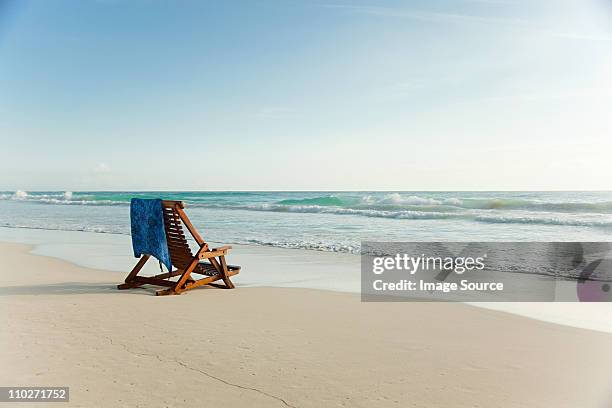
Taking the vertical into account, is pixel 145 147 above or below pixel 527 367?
above

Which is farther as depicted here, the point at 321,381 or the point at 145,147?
the point at 145,147

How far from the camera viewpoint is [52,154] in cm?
2752

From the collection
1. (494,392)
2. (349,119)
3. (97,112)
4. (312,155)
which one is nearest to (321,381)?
(494,392)

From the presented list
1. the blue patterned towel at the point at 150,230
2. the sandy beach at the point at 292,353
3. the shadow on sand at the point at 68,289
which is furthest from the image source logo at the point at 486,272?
the shadow on sand at the point at 68,289

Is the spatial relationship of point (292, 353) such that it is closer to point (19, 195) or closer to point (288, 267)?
point (288, 267)

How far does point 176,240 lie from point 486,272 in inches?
206

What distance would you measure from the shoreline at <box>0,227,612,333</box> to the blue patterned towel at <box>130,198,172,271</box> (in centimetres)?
130

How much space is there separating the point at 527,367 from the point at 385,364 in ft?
3.50

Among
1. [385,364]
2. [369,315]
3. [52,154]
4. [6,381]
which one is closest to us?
[6,381]

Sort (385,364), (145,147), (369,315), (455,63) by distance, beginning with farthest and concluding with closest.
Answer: (145,147), (455,63), (369,315), (385,364)

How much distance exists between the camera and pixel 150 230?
219 inches

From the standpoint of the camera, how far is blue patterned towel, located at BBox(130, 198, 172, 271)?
5445 mm

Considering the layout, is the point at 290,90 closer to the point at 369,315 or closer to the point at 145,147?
the point at 145,147

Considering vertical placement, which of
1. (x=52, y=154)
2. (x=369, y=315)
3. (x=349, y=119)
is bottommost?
(x=369, y=315)
